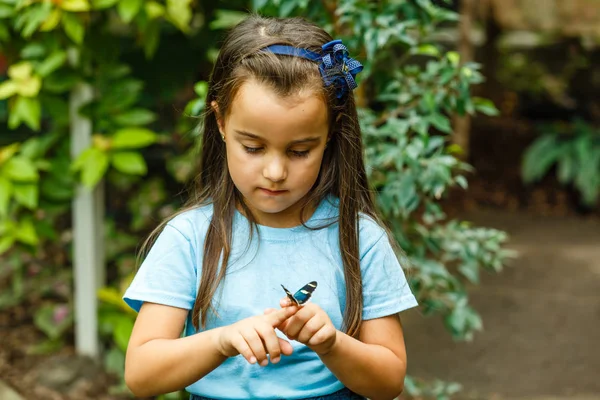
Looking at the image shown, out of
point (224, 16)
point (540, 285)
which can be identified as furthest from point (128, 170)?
point (540, 285)

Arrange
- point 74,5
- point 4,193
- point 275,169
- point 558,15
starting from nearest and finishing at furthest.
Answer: point 275,169 < point 74,5 < point 4,193 < point 558,15

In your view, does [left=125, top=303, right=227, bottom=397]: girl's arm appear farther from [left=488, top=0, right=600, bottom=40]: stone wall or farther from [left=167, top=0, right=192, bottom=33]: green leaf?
[left=488, top=0, right=600, bottom=40]: stone wall

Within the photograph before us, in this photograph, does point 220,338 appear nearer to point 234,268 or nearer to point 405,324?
point 234,268

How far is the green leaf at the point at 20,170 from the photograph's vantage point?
337cm

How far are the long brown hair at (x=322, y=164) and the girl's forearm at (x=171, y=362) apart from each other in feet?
0.44

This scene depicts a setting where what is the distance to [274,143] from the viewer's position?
5.55ft

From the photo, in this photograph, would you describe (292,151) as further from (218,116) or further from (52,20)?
(52,20)

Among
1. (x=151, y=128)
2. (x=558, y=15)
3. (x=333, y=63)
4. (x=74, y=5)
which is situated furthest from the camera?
(x=558, y=15)

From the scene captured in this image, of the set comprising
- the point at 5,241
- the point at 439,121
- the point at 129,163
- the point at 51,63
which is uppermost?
the point at 51,63

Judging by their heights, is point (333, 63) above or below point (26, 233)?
above

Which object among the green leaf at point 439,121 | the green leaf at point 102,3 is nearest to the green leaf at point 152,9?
the green leaf at point 102,3

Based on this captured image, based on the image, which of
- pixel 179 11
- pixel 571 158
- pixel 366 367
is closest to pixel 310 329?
pixel 366 367

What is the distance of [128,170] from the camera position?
3365 millimetres

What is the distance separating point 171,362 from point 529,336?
11.2 ft
